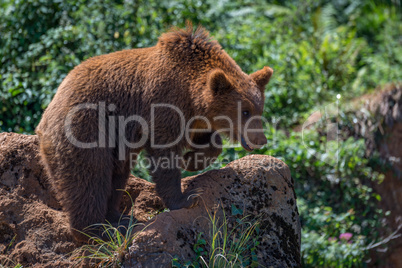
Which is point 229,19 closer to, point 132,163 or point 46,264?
point 132,163

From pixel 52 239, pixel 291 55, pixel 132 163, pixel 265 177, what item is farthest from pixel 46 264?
pixel 291 55

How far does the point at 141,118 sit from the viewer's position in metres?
4.66

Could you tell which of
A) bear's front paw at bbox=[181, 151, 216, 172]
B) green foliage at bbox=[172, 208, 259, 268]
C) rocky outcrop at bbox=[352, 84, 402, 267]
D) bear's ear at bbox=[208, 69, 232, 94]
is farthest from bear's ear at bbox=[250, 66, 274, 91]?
rocky outcrop at bbox=[352, 84, 402, 267]

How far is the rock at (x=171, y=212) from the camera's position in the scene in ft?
13.6

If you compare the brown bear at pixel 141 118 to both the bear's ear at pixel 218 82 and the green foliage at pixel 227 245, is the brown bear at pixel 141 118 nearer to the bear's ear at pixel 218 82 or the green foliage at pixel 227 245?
the bear's ear at pixel 218 82

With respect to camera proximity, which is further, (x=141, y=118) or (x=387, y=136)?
(x=387, y=136)

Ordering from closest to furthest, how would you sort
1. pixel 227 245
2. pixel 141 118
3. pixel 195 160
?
pixel 227 245
pixel 141 118
pixel 195 160

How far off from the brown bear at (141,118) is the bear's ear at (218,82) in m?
0.01

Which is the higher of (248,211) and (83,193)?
(83,193)

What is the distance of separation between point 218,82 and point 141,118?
2.87 ft

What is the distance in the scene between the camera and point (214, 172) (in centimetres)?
471

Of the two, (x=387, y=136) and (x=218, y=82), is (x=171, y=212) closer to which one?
(x=218, y=82)

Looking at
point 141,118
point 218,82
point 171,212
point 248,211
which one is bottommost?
point 248,211

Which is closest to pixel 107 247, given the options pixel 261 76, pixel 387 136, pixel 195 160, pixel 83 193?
pixel 83 193
